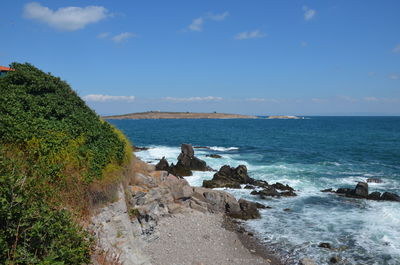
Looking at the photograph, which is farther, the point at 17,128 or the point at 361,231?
the point at 361,231

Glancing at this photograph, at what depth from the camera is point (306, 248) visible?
17.0 meters

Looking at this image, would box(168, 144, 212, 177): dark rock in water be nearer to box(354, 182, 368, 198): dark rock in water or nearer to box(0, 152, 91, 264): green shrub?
box(354, 182, 368, 198): dark rock in water

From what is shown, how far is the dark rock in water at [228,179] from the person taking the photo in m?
30.1

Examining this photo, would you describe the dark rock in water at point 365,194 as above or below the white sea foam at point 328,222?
above

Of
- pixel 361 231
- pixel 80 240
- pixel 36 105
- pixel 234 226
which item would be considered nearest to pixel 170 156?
pixel 234 226

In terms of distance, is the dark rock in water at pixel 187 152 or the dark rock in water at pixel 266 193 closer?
the dark rock in water at pixel 266 193

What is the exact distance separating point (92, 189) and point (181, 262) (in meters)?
5.85

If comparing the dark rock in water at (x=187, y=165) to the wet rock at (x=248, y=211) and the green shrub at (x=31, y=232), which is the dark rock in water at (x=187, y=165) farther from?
the green shrub at (x=31, y=232)

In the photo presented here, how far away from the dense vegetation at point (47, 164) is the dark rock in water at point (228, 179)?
49.7ft

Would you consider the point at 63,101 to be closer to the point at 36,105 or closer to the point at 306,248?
the point at 36,105

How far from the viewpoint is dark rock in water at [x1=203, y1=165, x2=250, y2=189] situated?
30109 mm

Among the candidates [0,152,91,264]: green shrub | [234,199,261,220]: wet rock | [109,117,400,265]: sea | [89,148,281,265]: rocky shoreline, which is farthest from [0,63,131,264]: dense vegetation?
[109,117,400,265]: sea

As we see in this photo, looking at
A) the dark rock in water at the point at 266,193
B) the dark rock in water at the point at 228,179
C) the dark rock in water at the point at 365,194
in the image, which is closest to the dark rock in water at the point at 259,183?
the dark rock in water at the point at 228,179

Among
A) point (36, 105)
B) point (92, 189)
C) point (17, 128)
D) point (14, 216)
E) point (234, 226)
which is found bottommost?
point (234, 226)
